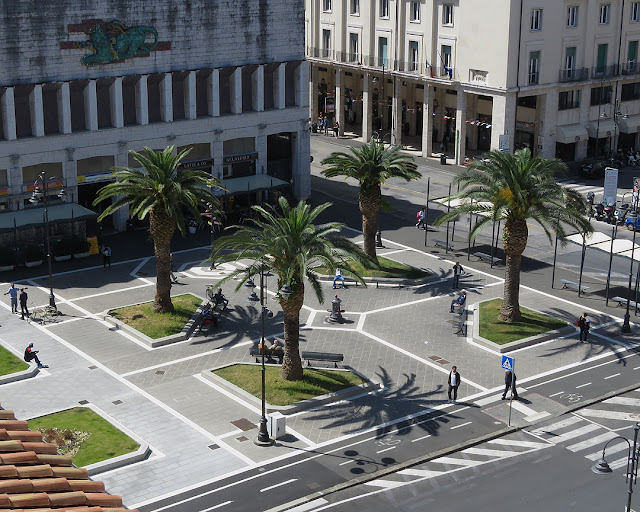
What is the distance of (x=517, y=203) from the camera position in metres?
55.8

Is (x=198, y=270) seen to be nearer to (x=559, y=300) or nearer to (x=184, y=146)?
(x=184, y=146)

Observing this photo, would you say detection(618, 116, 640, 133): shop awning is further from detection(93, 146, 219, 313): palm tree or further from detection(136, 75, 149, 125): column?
detection(93, 146, 219, 313): palm tree

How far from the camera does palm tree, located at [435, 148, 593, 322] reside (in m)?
55.8

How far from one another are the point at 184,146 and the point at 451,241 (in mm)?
21110

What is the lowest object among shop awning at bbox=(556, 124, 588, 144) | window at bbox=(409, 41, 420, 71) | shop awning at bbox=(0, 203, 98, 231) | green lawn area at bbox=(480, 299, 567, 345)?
green lawn area at bbox=(480, 299, 567, 345)

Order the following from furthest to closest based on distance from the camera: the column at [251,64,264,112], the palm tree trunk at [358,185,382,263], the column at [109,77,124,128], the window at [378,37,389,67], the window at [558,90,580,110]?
the window at [378,37,389,67], the window at [558,90,580,110], the column at [251,64,264,112], the column at [109,77,124,128], the palm tree trunk at [358,185,382,263]

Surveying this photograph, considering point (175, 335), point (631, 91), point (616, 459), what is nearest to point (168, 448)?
point (175, 335)

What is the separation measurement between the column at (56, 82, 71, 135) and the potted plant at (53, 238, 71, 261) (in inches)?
313

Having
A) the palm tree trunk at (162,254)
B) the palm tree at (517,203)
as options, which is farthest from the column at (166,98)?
the palm tree at (517,203)

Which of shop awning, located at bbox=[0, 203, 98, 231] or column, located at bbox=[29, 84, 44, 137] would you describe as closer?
shop awning, located at bbox=[0, 203, 98, 231]

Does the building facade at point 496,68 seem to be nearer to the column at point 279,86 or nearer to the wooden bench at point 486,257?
the column at point 279,86

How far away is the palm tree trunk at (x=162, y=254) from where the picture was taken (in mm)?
57156

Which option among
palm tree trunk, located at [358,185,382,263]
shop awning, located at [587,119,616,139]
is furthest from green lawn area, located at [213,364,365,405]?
shop awning, located at [587,119,616,139]

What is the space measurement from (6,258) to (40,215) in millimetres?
4415
